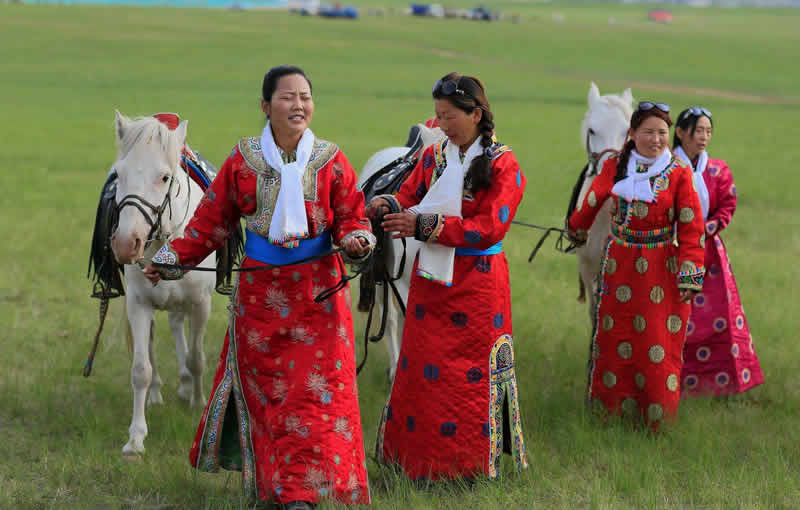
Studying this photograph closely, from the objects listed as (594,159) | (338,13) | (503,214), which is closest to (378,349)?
(594,159)

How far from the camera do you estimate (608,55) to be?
5322cm

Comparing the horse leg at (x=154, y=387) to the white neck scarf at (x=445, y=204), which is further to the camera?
the horse leg at (x=154, y=387)

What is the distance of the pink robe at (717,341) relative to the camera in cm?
591

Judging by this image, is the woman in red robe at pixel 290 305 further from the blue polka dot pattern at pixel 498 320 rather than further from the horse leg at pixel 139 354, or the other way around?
the horse leg at pixel 139 354

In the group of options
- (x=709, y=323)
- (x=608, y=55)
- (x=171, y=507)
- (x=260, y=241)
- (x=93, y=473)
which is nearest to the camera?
(x=260, y=241)

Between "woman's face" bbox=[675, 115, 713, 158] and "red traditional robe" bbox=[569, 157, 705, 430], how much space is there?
2.41 feet

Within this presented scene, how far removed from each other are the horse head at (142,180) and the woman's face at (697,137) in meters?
3.17

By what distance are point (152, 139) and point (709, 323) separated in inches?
152

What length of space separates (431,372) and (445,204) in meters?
0.81

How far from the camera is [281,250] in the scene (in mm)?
3861

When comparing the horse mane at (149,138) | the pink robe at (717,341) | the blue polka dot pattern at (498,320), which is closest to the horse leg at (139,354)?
the horse mane at (149,138)

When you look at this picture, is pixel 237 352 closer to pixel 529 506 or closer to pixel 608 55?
pixel 529 506

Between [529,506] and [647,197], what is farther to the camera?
[647,197]

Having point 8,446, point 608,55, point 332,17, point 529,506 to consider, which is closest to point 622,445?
point 529,506
